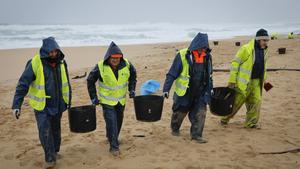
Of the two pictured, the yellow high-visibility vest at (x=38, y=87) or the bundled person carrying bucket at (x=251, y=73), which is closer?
the yellow high-visibility vest at (x=38, y=87)

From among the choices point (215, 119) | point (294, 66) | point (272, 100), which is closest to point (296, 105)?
point (272, 100)

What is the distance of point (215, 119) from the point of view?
24.5ft

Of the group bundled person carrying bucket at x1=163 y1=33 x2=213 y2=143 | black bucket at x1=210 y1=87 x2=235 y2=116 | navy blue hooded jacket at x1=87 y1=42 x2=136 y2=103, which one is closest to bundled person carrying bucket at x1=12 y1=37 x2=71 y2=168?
navy blue hooded jacket at x1=87 y1=42 x2=136 y2=103

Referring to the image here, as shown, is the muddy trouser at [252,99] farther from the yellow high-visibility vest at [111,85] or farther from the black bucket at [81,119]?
the black bucket at [81,119]

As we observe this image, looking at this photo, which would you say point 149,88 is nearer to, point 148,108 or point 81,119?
point 148,108

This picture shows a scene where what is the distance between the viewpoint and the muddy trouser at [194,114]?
599 centimetres

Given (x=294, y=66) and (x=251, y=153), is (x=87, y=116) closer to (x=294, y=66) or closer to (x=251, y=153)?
(x=251, y=153)

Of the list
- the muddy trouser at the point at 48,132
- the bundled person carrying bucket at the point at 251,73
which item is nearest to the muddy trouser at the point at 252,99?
the bundled person carrying bucket at the point at 251,73

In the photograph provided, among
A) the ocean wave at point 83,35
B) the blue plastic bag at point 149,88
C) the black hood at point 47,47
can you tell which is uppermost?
the black hood at point 47,47

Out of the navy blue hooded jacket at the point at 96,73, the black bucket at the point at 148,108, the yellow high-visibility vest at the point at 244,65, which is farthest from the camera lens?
the yellow high-visibility vest at the point at 244,65

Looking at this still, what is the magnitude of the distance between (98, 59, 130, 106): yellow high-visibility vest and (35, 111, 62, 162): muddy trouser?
731 millimetres

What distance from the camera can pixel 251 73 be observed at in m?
6.52

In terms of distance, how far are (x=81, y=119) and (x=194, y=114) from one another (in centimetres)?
188

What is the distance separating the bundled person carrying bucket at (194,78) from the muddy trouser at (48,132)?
176 cm
